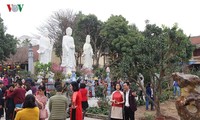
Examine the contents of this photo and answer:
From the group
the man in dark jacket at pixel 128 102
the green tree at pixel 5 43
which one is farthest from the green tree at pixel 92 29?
the man in dark jacket at pixel 128 102

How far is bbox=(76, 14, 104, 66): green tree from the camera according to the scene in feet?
103

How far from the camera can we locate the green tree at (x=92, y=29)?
103 feet

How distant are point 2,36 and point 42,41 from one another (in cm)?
838

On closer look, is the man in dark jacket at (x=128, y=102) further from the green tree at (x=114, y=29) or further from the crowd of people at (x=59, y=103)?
the green tree at (x=114, y=29)

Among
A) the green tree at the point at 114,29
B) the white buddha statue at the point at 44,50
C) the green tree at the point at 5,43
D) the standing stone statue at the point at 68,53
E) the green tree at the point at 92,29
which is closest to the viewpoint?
the white buddha statue at the point at 44,50

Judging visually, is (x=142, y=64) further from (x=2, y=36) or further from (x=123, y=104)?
(x=2, y=36)

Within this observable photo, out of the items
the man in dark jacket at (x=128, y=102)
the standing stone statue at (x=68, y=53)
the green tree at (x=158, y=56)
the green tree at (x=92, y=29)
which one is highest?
the green tree at (x=92, y=29)

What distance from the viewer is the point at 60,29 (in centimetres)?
3300

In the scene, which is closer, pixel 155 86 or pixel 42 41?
pixel 155 86

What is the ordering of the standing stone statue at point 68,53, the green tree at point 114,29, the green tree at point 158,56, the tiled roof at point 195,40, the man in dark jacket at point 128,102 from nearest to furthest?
the man in dark jacket at point 128,102, the green tree at point 158,56, the standing stone statue at point 68,53, the green tree at point 114,29, the tiled roof at point 195,40

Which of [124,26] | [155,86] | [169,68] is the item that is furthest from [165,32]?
[124,26]

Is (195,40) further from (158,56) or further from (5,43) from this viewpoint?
(158,56)

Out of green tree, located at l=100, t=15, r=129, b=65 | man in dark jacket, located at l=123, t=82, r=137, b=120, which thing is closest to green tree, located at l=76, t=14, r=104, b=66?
green tree, located at l=100, t=15, r=129, b=65

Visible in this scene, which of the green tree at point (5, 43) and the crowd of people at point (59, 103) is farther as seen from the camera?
the green tree at point (5, 43)
